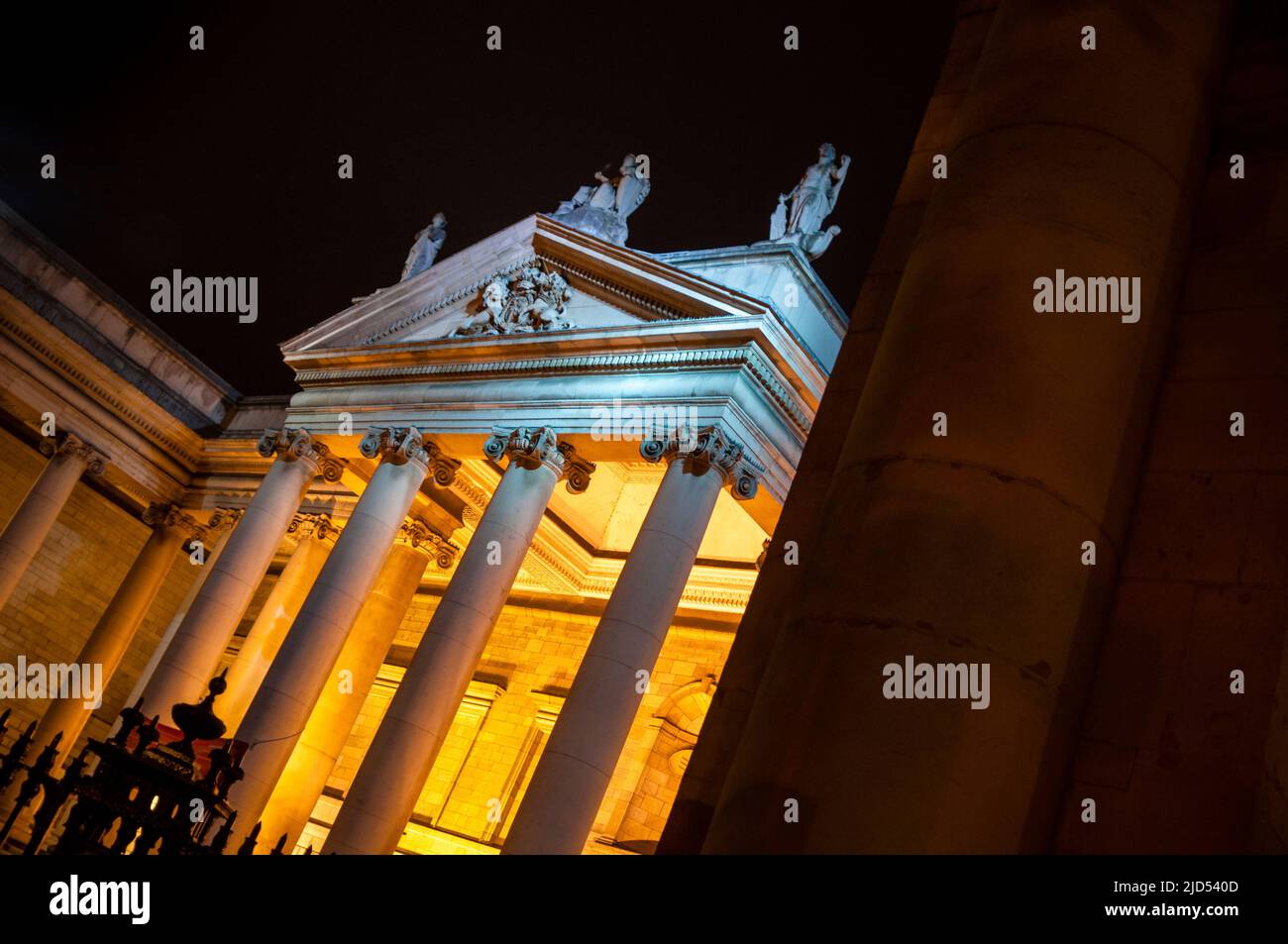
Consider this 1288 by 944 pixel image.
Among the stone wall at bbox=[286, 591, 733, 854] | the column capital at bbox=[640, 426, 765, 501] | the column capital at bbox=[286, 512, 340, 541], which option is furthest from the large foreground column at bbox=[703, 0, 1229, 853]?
the column capital at bbox=[286, 512, 340, 541]

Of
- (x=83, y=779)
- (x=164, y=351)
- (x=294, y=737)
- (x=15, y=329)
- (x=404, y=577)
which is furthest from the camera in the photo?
(x=164, y=351)

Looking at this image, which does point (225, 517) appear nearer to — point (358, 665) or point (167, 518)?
point (167, 518)

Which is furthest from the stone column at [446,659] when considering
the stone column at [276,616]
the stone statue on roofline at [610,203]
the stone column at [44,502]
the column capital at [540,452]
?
the stone column at [44,502]

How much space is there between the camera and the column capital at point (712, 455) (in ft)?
56.8

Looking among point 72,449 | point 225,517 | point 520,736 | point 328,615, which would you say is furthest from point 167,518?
point 328,615

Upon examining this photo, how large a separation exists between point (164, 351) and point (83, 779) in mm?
26658

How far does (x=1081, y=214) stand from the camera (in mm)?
4359

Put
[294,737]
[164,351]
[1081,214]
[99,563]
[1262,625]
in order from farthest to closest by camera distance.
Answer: [99,563] < [164,351] < [294,737] < [1081,214] < [1262,625]

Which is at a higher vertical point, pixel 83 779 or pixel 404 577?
pixel 404 577

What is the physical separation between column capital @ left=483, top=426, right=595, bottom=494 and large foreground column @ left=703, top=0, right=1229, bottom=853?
1462cm

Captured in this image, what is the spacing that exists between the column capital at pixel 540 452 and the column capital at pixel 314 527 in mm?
8722

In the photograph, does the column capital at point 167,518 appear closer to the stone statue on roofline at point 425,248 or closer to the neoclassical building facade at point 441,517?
the neoclassical building facade at point 441,517
